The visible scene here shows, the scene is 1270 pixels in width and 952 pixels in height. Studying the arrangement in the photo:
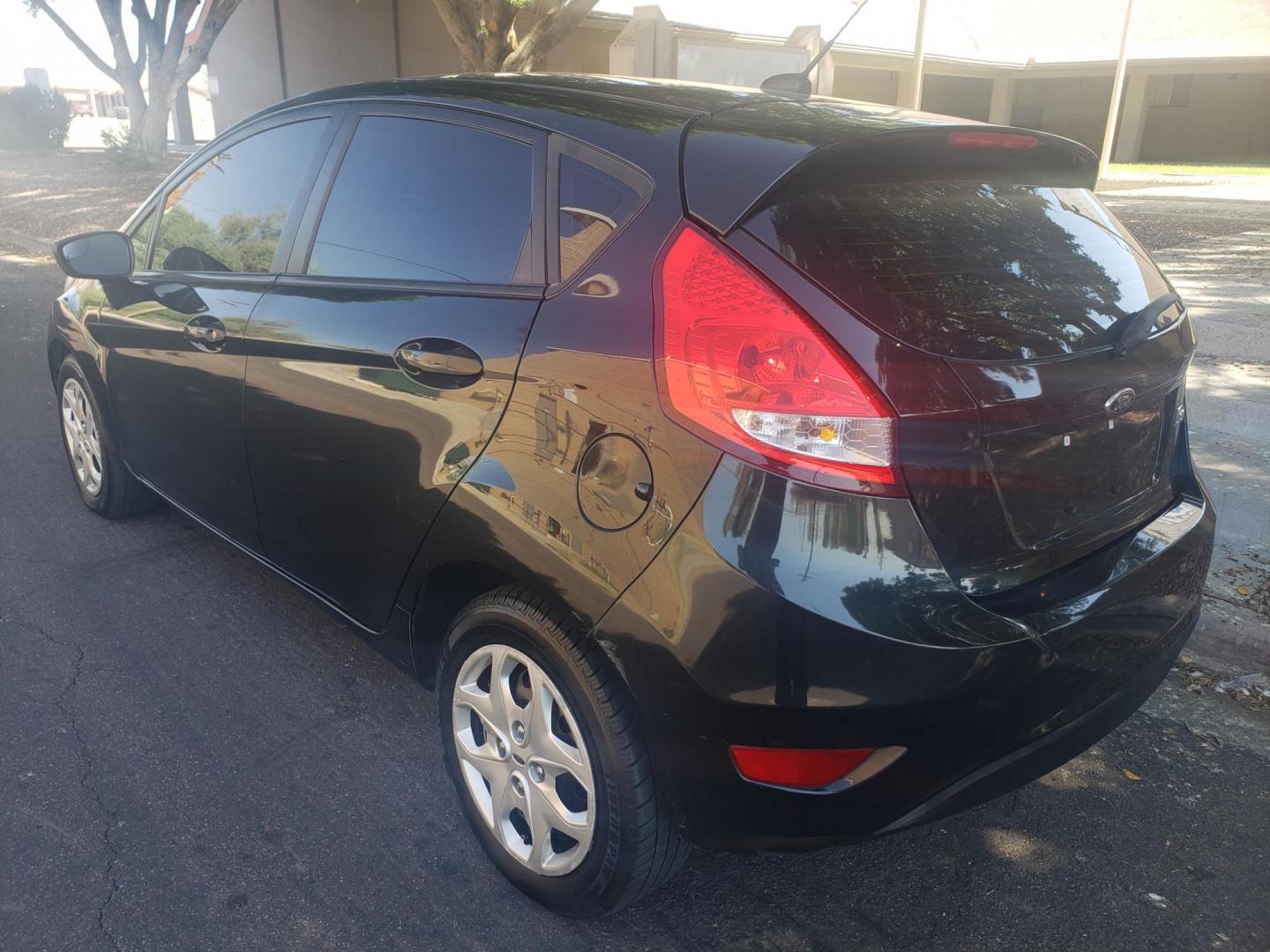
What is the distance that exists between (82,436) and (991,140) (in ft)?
13.1

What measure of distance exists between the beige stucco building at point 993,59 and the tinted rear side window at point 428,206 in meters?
14.9

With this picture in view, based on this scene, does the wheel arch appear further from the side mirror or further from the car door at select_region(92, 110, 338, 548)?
the side mirror

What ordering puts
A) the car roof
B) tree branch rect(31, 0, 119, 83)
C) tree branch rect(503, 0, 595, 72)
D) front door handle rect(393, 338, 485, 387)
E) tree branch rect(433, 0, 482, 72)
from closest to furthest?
front door handle rect(393, 338, 485, 387)
the car roof
tree branch rect(503, 0, 595, 72)
tree branch rect(433, 0, 482, 72)
tree branch rect(31, 0, 119, 83)

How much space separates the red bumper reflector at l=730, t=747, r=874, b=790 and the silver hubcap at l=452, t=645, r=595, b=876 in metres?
0.38

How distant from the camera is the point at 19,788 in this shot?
2777 mm

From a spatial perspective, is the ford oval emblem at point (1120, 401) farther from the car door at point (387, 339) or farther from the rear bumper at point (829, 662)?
the car door at point (387, 339)

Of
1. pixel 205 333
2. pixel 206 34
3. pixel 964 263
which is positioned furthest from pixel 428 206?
pixel 206 34

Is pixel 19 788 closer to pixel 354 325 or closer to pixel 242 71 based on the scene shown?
pixel 354 325

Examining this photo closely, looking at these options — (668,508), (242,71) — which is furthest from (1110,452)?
(242,71)

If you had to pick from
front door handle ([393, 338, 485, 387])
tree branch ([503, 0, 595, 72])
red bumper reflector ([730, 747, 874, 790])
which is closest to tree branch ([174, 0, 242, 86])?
tree branch ([503, 0, 595, 72])

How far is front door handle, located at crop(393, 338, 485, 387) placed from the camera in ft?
7.72

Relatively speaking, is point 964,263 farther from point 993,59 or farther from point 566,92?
point 993,59

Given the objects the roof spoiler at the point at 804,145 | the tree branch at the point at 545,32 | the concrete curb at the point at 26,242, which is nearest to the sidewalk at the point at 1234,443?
the roof spoiler at the point at 804,145

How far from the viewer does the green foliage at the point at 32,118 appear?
27828 mm
